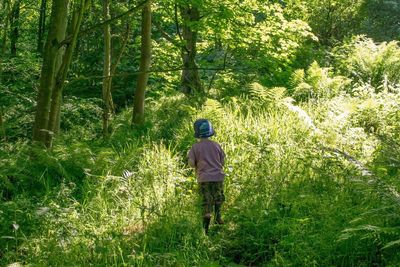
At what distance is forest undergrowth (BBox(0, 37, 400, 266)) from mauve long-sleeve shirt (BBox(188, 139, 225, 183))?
0.38 metres

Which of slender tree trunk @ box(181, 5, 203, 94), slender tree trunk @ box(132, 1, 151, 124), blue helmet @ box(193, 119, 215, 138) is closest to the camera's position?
blue helmet @ box(193, 119, 215, 138)

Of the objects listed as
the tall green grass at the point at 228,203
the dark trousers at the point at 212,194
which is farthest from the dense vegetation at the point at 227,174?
the dark trousers at the point at 212,194

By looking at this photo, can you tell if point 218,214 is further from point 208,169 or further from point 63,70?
point 63,70

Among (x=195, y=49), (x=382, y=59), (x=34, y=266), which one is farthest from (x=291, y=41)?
(x=34, y=266)

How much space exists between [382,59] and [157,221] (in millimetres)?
7794

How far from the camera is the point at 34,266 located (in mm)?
3824

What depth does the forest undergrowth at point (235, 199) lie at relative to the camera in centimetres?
413

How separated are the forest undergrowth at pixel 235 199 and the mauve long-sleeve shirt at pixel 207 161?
0.38 metres

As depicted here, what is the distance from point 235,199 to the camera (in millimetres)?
5762

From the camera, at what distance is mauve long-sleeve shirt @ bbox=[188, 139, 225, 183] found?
5383mm

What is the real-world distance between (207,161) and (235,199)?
0.70m

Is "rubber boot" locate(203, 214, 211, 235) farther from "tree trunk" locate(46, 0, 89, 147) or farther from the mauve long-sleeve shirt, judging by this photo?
"tree trunk" locate(46, 0, 89, 147)

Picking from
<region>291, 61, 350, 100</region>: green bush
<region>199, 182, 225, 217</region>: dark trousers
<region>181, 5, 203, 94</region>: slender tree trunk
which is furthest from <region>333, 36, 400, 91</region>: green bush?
<region>199, 182, 225, 217</region>: dark trousers

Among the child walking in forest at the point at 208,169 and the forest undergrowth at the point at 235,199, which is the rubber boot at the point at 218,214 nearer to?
the child walking in forest at the point at 208,169
